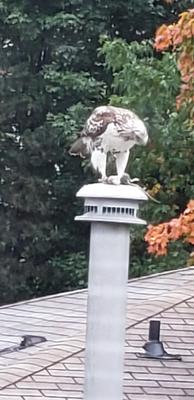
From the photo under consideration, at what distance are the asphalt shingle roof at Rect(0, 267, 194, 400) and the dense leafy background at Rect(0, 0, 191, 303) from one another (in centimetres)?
439

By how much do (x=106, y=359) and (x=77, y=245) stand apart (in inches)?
341

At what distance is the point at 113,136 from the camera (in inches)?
99.0

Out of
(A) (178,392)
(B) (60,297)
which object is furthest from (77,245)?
(A) (178,392)

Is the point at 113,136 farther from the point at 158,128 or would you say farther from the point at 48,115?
the point at 48,115

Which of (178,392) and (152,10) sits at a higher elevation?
(152,10)

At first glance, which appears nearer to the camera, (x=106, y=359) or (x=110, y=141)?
(x=106, y=359)

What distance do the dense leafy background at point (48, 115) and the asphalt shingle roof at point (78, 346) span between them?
4391 mm

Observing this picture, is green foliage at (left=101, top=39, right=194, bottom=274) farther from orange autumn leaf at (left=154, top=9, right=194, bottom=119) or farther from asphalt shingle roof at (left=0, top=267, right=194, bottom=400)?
orange autumn leaf at (left=154, top=9, right=194, bottom=119)

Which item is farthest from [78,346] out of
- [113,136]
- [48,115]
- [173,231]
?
[48,115]

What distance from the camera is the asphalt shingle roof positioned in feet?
11.7

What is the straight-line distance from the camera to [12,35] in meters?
10.5

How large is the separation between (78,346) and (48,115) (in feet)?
21.3

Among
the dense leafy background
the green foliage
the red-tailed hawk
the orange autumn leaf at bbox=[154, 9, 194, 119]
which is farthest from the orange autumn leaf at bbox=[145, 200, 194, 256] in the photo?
the dense leafy background

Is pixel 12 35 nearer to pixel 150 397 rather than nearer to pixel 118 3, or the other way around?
pixel 118 3
